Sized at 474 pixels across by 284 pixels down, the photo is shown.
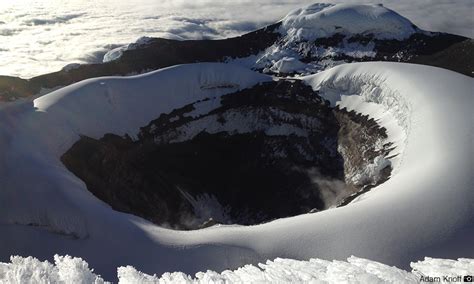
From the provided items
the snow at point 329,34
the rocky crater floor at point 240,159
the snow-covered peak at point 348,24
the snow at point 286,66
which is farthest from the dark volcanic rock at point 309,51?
the rocky crater floor at point 240,159

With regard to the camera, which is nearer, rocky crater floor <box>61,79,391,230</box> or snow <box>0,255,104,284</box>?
snow <box>0,255,104,284</box>

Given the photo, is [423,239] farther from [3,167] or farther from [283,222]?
[3,167]

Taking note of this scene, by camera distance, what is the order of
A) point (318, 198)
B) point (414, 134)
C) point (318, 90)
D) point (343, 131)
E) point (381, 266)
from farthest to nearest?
point (318, 90), point (343, 131), point (318, 198), point (414, 134), point (381, 266)

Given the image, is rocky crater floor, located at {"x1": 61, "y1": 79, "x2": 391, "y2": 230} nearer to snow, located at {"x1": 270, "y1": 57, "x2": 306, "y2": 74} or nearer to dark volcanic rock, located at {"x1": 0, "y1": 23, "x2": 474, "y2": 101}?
snow, located at {"x1": 270, "y1": 57, "x2": 306, "y2": 74}

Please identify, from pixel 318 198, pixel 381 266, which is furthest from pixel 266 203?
pixel 381 266

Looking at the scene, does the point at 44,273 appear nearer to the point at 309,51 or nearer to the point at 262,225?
the point at 262,225

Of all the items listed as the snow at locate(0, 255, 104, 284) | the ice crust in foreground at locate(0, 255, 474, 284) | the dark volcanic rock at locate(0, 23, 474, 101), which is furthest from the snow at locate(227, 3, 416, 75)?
the snow at locate(0, 255, 104, 284)
